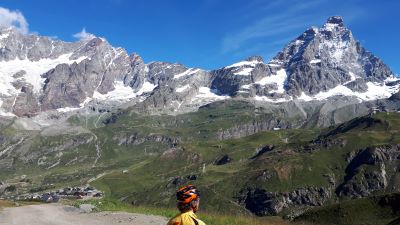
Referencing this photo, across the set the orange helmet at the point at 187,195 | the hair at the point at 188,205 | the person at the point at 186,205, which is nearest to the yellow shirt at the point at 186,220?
the person at the point at 186,205

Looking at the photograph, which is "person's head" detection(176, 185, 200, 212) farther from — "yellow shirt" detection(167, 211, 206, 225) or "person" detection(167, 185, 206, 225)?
"yellow shirt" detection(167, 211, 206, 225)

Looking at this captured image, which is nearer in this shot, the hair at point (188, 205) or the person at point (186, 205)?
the person at point (186, 205)

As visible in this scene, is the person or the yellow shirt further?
the person

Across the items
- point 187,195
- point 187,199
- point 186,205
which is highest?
point 187,195

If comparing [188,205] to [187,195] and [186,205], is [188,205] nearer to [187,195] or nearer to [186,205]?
[186,205]

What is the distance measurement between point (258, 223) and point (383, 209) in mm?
21824

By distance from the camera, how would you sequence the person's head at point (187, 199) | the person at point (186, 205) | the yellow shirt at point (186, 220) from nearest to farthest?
1. the yellow shirt at point (186, 220)
2. the person at point (186, 205)
3. the person's head at point (187, 199)

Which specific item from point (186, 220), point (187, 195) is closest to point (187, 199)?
point (187, 195)

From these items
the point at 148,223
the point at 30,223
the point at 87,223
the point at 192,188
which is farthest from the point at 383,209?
the point at 192,188

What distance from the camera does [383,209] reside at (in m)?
49.8

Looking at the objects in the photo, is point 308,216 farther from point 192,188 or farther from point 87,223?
point 192,188

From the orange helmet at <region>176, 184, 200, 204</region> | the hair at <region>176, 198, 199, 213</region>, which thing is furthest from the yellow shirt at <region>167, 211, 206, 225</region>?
the orange helmet at <region>176, 184, 200, 204</region>

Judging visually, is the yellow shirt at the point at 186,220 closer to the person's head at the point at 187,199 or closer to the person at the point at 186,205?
the person at the point at 186,205

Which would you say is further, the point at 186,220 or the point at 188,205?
the point at 188,205
